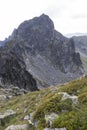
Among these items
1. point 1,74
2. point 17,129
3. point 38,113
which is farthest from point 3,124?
point 1,74

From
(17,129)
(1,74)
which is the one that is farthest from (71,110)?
(1,74)

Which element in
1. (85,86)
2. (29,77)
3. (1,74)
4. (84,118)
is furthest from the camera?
(29,77)

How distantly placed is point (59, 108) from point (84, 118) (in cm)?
222

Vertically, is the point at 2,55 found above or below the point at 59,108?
above

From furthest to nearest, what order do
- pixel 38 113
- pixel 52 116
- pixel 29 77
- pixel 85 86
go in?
pixel 29 77, pixel 85 86, pixel 38 113, pixel 52 116

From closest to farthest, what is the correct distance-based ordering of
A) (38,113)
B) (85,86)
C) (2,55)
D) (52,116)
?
(52,116)
(38,113)
(85,86)
(2,55)

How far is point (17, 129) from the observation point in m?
21.1

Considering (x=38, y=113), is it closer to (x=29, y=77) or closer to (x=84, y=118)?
(x=84, y=118)

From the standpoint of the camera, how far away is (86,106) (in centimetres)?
1914

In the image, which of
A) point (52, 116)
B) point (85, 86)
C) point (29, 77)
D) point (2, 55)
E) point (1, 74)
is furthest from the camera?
point (2, 55)

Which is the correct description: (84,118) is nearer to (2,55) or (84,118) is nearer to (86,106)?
(86,106)

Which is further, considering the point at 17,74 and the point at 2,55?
the point at 2,55

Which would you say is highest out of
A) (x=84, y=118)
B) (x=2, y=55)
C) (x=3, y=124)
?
(x=2, y=55)

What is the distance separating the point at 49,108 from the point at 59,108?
682mm
